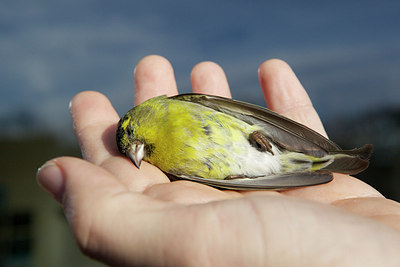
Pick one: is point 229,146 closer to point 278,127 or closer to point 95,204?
point 278,127

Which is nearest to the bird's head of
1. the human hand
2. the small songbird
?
the small songbird

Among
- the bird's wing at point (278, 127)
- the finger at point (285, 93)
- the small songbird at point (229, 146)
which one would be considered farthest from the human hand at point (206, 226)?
the finger at point (285, 93)

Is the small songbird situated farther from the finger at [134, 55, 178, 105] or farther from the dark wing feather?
the finger at [134, 55, 178, 105]

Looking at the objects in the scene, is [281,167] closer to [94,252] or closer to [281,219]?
[281,219]

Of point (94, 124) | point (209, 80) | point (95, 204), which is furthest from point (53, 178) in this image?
point (209, 80)

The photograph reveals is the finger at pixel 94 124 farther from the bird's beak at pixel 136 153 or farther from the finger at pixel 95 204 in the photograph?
the finger at pixel 95 204
